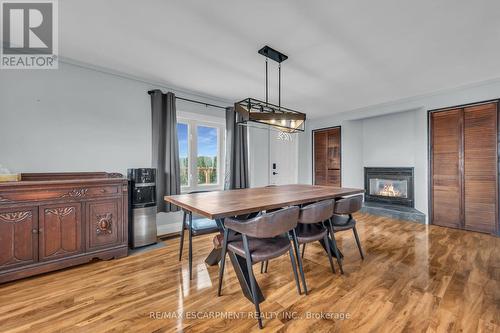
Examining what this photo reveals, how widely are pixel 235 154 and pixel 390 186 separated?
3705mm

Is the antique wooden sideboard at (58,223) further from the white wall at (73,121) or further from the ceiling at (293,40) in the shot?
the ceiling at (293,40)

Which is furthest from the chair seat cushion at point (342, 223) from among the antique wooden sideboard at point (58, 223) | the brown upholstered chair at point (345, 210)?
the antique wooden sideboard at point (58, 223)

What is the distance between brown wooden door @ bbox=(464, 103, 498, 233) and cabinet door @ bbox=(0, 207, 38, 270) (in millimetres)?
6094

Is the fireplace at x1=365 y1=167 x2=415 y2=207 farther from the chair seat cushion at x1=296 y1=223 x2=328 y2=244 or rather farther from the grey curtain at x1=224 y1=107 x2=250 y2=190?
the chair seat cushion at x1=296 y1=223 x2=328 y2=244

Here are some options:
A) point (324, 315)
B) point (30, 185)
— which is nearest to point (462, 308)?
point (324, 315)

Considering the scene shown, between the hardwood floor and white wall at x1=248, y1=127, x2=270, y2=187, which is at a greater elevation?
white wall at x1=248, y1=127, x2=270, y2=187

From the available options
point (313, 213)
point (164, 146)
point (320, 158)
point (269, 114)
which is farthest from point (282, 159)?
point (313, 213)

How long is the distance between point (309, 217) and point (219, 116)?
3.00 metres

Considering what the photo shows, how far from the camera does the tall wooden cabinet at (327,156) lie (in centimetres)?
583

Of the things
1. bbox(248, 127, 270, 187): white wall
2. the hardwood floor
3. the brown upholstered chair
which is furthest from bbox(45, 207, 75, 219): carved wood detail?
bbox(248, 127, 270, 187): white wall

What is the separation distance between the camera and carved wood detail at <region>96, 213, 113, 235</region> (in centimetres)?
262

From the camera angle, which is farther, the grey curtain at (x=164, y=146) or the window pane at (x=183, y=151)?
the window pane at (x=183, y=151)

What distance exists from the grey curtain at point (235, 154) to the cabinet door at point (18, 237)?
110 inches

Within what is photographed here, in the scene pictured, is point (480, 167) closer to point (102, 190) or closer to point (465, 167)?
point (465, 167)
